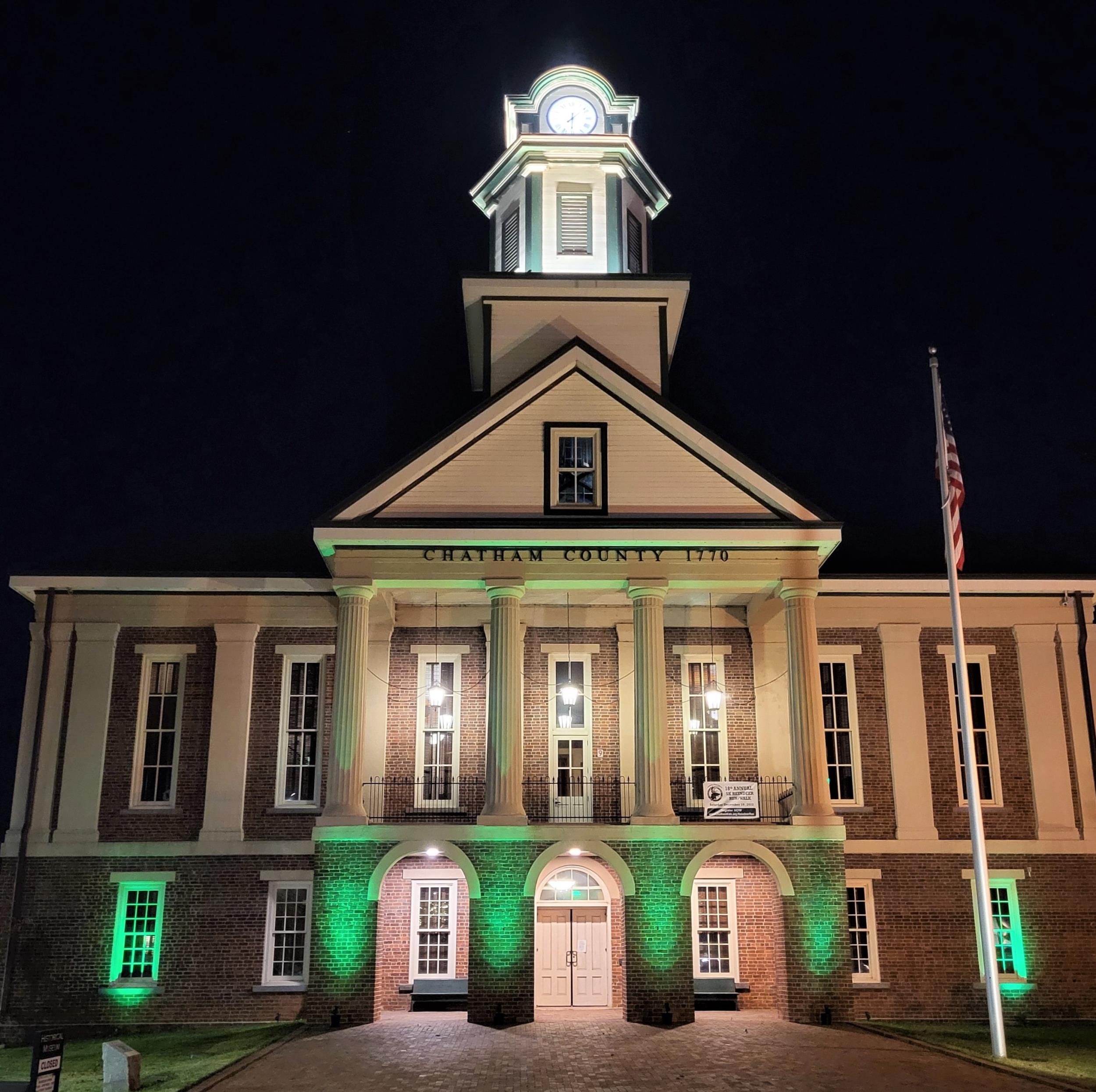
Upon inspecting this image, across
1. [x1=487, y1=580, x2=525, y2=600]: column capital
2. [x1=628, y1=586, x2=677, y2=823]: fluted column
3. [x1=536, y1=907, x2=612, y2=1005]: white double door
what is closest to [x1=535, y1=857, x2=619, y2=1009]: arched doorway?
[x1=536, y1=907, x2=612, y2=1005]: white double door

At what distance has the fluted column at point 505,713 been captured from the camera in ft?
71.1

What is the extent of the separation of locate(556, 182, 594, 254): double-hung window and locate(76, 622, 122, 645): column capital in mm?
14374

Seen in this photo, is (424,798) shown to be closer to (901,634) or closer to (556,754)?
(556,754)

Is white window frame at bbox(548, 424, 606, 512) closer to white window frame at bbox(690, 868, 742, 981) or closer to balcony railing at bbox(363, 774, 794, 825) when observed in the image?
balcony railing at bbox(363, 774, 794, 825)

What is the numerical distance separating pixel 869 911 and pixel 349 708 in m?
12.2

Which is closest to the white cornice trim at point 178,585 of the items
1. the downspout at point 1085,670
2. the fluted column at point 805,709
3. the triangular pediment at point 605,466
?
the triangular pediment at point 605,466

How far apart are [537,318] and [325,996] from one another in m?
15.8

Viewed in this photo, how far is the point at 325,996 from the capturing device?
20.5m

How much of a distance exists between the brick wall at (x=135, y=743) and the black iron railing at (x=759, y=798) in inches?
416

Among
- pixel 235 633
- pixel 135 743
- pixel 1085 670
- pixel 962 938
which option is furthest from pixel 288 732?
pixel 1085 670

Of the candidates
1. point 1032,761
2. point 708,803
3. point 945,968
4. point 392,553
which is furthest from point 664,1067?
point 1032,761

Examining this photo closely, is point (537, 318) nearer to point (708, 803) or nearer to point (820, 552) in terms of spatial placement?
point (820, 552)

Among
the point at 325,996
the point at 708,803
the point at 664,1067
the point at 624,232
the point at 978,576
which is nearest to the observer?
the point at 664,1067

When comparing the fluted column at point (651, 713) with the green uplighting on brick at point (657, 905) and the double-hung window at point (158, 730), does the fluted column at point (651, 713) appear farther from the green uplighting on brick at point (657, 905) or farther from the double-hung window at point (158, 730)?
the double-hung window at point (158, 730)
